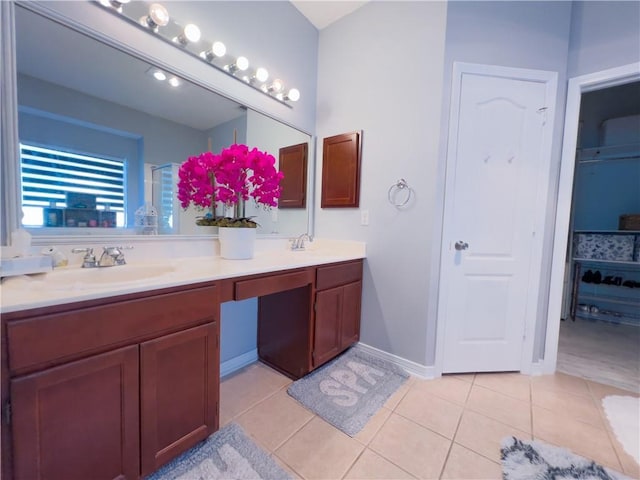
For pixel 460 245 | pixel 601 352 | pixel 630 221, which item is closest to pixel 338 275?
pixel 460 245

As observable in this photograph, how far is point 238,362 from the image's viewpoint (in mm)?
1893

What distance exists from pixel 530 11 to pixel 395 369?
2.59 m

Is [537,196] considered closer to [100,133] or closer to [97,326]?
[97,326]

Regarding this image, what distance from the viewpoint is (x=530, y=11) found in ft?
5.57

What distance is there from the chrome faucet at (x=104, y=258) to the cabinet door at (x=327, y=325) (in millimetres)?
1074

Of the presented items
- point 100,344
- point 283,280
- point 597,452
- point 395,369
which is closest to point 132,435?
point 100,344

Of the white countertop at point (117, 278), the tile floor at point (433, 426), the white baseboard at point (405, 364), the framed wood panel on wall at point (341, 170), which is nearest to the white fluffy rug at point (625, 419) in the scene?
the tile floor at point (433, 426)

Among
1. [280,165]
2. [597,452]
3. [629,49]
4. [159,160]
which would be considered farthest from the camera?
[280,165]

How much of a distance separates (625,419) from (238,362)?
2371 mm

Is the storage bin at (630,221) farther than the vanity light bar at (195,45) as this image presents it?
Yes

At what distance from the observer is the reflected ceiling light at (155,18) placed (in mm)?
1278

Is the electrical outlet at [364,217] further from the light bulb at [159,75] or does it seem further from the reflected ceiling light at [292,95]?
the light bulb at [159,75]

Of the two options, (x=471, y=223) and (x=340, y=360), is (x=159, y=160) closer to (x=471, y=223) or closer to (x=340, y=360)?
(x=340, y=360)

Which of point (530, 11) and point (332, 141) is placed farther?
point (332, 141)
